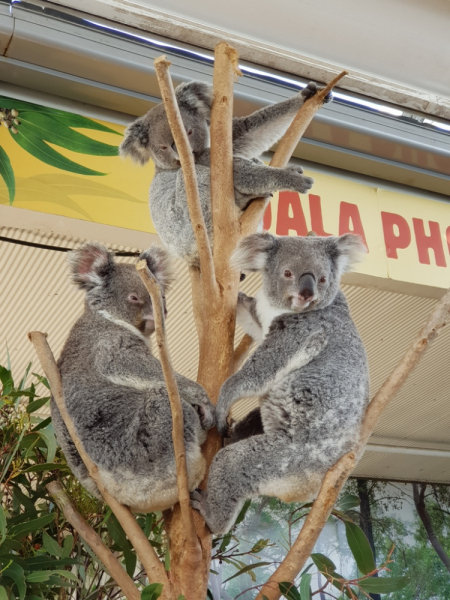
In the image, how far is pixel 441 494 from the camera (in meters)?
5.35

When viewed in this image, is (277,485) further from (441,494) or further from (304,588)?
(441,494)

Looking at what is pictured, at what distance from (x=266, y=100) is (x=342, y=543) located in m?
3.10

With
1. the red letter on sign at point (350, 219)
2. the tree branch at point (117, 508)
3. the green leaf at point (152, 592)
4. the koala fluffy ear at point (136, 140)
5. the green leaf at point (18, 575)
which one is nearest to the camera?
the green leaf at point (152, 592)

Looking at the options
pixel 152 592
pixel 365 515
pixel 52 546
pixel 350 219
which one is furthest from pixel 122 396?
pixel 365 515

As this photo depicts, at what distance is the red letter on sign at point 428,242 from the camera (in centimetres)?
359

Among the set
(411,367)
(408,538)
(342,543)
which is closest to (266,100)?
(411,367)

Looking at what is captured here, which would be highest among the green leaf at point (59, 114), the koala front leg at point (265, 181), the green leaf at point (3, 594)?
the green leaf at point (59, 114)

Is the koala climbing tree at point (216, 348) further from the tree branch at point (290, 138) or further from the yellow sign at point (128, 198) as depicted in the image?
the yellow sign at point (128, 198)

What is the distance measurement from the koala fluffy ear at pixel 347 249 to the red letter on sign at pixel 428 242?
156 centimetres

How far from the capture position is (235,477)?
1.61 meters

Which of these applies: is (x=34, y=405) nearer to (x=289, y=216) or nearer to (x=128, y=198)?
(x=128, y=198)

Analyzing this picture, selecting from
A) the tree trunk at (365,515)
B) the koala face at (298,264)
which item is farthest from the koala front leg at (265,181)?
the tree trunk at (365,515)

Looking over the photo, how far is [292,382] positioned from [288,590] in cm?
56

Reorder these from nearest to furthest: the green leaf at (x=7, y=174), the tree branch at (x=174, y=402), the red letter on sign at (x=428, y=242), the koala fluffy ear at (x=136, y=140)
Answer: the tree branch at (x=174, y=402) → the koala fluffy ear at (x=136, y=140) → the green leaf at (x=7, y=174) → the red letter on sign at (x=428, y=242)
